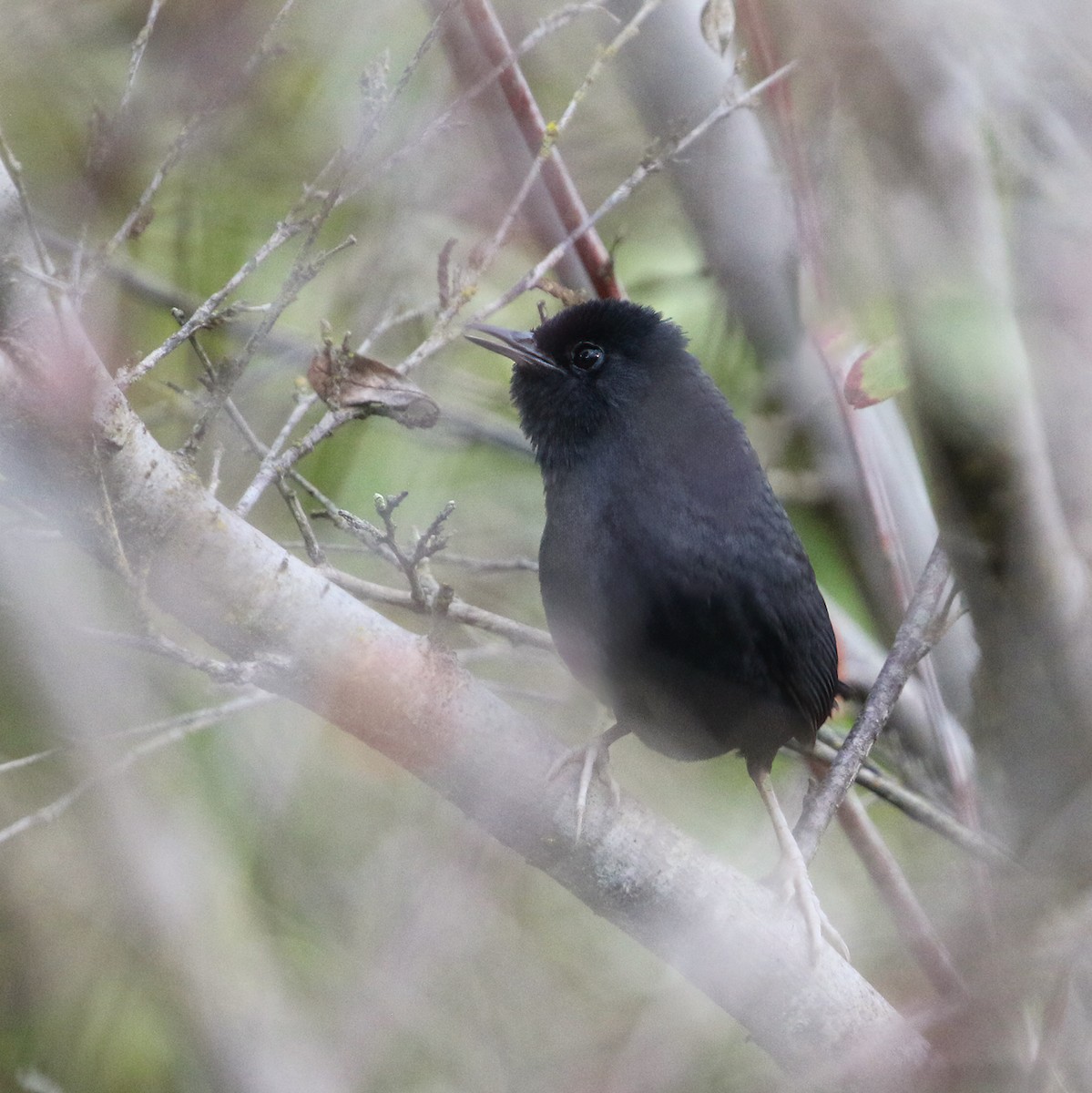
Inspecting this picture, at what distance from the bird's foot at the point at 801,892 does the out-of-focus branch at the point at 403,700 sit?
69 millimetres

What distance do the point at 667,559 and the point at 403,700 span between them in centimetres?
76

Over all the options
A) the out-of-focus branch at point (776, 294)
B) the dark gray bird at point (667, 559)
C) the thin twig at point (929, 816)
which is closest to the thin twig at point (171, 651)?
the dark gray bird at point (667, 559)

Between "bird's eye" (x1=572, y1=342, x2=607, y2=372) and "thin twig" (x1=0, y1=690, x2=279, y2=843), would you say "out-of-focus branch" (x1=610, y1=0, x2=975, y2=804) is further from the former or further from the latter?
"thin twig" (x1=0, y1=690, x2=279, y2=843)

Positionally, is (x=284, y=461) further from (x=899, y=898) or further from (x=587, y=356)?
(x=899, y=898)

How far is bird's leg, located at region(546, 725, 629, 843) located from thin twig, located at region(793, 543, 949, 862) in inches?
18.5

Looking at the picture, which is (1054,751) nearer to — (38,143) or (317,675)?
(317,675)

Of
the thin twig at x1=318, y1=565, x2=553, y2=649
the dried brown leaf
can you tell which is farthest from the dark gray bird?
the dried brown leaf

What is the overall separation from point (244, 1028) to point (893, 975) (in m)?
1.45

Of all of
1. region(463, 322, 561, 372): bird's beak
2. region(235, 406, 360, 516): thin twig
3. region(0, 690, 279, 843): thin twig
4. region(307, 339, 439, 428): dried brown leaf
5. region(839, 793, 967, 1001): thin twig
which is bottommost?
region(839, 793, 967, 1001): thin twig

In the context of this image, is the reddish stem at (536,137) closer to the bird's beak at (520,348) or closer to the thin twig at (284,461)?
the bird's beak at (520,348)

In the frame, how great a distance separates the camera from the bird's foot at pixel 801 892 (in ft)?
8.23

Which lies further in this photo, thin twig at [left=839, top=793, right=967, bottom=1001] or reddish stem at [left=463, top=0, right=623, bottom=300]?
reddish stem at [left=463, top=0, right=623, bottom=300]

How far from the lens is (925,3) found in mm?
2385

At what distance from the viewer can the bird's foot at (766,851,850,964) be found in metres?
2.51
